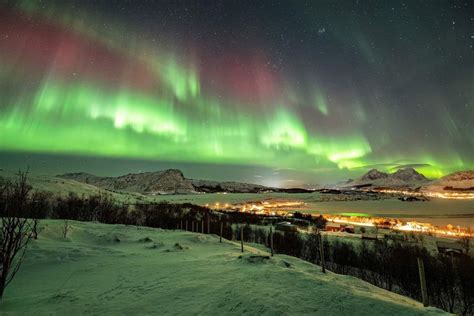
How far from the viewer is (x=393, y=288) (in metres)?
27.7

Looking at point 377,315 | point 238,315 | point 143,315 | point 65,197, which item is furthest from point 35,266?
point 65,197

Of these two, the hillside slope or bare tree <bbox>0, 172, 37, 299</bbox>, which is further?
bare tree <bbox>0, 172, 37, 299</bbox>

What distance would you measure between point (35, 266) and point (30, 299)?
16.4 feet

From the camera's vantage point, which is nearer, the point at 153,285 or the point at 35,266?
the point at 153,285

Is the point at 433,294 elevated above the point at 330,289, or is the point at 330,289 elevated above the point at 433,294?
the point at 330,289

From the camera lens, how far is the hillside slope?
756 centimetres

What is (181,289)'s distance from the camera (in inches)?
354

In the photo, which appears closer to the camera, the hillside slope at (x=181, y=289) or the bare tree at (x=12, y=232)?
the hillside slope at (x=181, y=289)

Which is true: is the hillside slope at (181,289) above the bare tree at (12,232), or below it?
below

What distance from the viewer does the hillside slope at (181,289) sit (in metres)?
7.56

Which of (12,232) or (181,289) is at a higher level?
(12,232)

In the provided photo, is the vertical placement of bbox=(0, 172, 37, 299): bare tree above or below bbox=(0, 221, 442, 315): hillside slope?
above

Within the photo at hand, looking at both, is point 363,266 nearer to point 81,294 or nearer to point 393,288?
point 393,288

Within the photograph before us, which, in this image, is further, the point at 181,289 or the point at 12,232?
the point at 181,289
